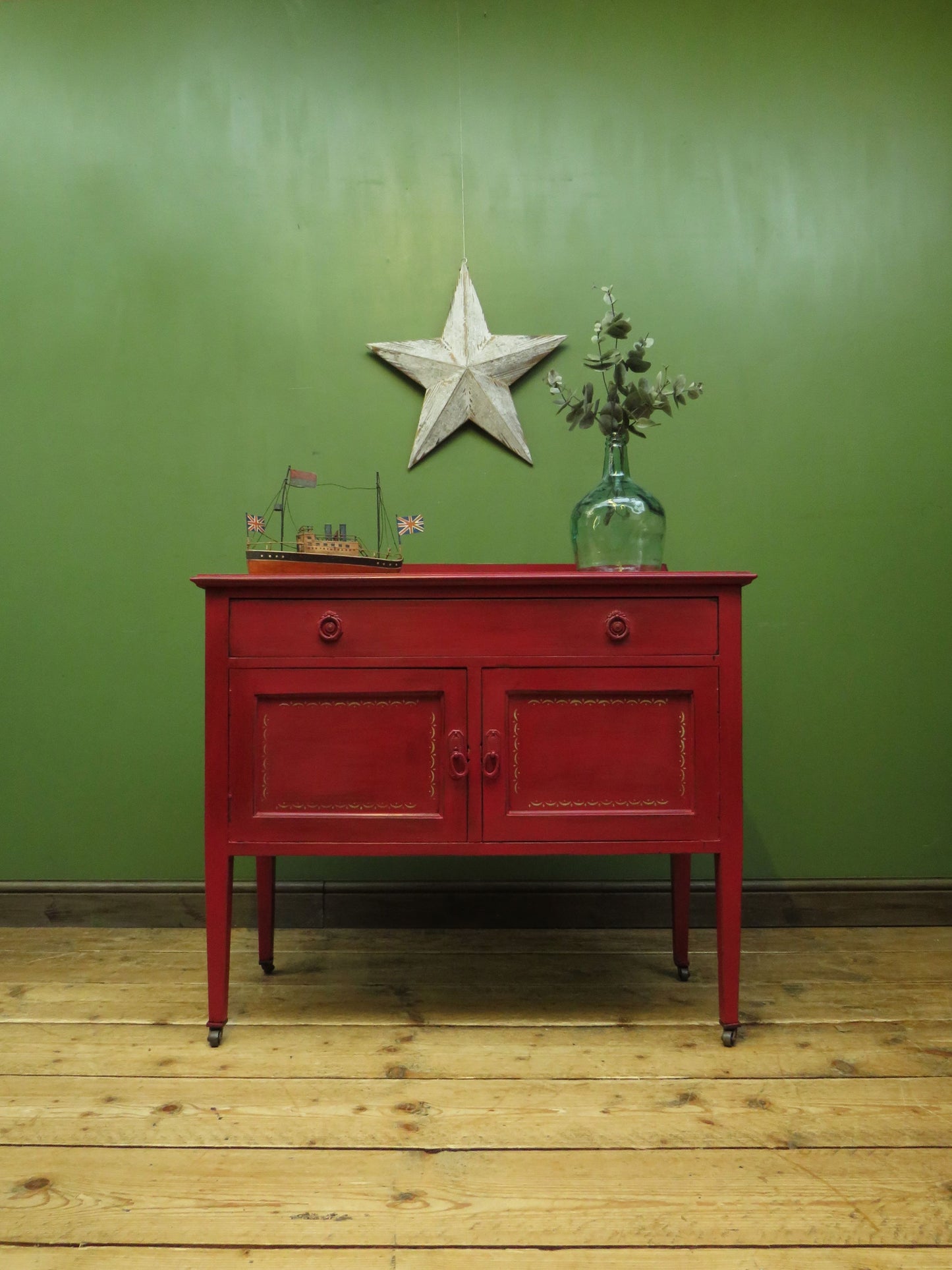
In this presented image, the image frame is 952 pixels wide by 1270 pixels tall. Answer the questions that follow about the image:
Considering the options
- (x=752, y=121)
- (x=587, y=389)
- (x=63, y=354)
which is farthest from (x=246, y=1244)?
(x=752, y=121)

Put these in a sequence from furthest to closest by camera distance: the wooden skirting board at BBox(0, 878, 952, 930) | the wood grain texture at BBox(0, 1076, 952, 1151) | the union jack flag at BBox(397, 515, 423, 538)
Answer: the wooden skirting board at BBox(0, 878, 952, 930) → the union jack flag at BBox(397, 515, 423, 538) → the wood grain texture at BBox(0, 1076, 952, 1151)

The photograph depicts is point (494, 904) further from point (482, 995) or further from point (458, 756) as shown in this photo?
point (458, 756)

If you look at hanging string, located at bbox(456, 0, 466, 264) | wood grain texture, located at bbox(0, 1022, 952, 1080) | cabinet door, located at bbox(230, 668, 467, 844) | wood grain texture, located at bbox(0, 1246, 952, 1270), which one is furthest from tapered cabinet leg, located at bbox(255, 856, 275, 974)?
hanging string, located at bbox(456, 0, 466, 264)

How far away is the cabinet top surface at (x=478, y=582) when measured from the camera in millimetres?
1437

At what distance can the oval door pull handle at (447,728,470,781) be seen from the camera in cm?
144

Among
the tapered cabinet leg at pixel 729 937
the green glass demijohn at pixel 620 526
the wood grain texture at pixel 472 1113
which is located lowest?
the wood grain texture at pixel 472 1113

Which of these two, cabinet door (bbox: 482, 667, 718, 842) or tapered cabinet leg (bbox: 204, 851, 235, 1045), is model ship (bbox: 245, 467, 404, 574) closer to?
cabinet door (bbox: 482, 667, 718, 842)

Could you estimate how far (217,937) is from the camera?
4.84 ft

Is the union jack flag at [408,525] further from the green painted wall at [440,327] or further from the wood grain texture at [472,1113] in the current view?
the wood grain texture at [472,1113]

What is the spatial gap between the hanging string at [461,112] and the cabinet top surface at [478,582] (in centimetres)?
108

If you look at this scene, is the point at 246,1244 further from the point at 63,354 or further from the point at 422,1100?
the point at 63,354

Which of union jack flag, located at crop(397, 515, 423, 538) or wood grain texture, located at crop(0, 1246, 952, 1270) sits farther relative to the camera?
union jack flag, located at crop(397, 515, 423, 538)

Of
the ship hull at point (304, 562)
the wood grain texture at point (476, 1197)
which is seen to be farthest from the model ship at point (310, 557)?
the wood grain texture at point (476, 1197)

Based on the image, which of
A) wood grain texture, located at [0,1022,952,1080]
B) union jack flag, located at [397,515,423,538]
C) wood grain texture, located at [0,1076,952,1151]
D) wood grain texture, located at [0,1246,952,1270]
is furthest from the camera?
union jack flag, located at [397,515,423,538]
